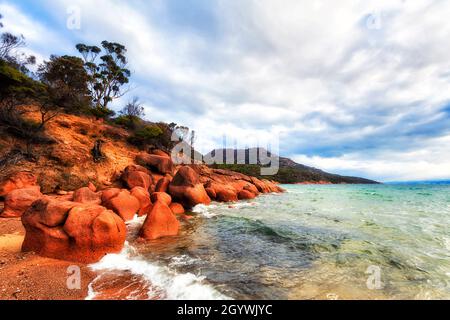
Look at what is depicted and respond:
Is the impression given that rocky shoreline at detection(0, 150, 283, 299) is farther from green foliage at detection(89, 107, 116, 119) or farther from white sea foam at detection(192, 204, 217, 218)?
green foliage at detection(89, 107, 116, 119)

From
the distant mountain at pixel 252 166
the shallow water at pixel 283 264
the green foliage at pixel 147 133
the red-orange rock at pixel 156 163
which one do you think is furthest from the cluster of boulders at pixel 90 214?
the distant mountain at pixel 252 166

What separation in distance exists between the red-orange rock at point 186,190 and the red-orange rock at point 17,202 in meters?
8.51

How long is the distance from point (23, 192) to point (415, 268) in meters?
16.7

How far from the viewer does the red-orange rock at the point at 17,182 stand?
12.2 metres

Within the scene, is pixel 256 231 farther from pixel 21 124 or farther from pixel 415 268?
pixel 21 124

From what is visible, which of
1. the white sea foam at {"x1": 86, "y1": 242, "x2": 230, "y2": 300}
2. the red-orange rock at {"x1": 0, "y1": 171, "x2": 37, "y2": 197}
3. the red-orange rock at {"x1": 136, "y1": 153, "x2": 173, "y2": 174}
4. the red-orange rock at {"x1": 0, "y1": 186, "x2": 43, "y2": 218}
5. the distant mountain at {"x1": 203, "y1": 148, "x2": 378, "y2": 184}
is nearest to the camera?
the white sea foam at {"x1": 86, "y1": 242, "x2": 230, "y2": 300}

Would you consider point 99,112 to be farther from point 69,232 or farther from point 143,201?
point 69,232

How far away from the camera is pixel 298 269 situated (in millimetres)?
6289

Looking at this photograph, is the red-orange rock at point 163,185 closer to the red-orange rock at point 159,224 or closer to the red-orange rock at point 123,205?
the red-orange rock at point 123,205

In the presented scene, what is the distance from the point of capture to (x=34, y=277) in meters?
5.12

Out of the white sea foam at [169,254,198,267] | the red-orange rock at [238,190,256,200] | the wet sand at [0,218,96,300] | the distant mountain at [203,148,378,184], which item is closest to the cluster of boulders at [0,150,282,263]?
the wet sand at [0,218,96,300]

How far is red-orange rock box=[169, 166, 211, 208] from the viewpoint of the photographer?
55.6ft

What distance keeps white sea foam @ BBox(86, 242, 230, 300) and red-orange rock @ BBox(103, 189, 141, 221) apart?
498cm

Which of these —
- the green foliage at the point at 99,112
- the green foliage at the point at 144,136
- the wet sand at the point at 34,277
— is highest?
the green foliage at the point at 99,112
